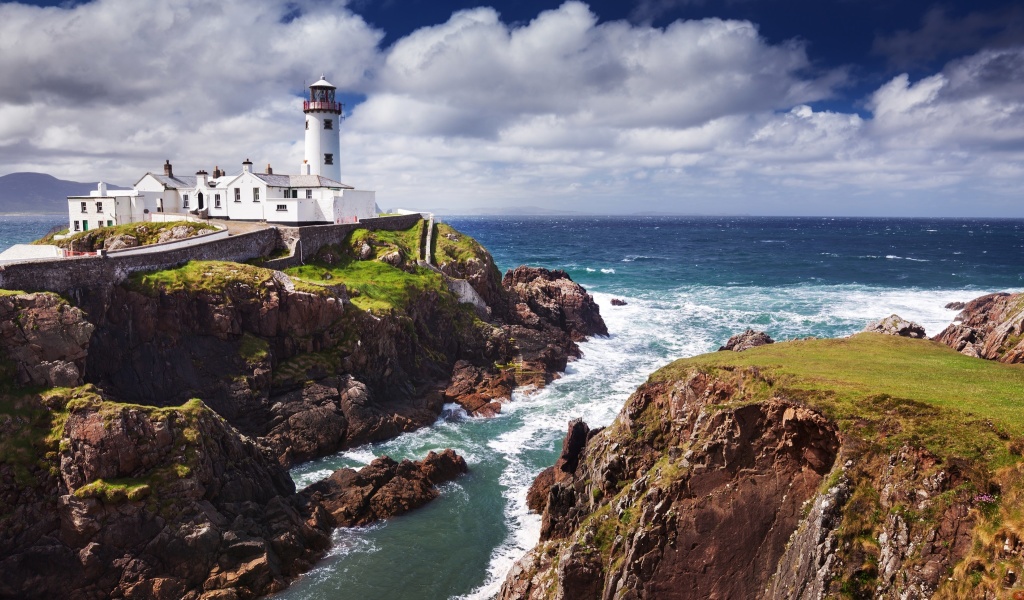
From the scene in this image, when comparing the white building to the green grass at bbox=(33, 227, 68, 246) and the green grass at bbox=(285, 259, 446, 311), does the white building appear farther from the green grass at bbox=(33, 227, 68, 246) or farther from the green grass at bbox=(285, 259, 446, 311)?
the green grass at bbox=(285, 259, 446, 311)

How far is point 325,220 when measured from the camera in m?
59.5

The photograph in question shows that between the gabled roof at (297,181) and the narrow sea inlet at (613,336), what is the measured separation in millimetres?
28992

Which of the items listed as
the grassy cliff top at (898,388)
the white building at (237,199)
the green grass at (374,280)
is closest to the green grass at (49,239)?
the white building at (237,199)

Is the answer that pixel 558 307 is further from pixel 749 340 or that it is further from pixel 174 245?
pixel 174 245

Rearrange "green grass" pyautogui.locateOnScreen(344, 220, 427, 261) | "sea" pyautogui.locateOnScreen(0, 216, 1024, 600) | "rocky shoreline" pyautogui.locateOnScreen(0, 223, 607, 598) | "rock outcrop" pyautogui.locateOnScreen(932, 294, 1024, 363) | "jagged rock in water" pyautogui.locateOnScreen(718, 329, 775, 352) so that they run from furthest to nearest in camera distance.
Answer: "green grass" pyautogui.locateOnScreen(344, 220, 427, 261) → "jagged rock in water" pyautogui.locateOnScreen(718, 329, 775, 352) → "sea" pyautogui.locateOnScreen(0, 216, 1024, 600) → "rock outcrop" pyautogui.locateOnScreen(932, 294, 1024, 363) → "rocky shoreline" pyautogui.locateOnScreen(0, 223, 607, 598)

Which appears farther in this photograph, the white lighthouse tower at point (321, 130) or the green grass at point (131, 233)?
the white lighthouse tower at point (321, 130)

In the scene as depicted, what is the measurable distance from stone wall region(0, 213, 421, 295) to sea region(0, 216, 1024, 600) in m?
14.9

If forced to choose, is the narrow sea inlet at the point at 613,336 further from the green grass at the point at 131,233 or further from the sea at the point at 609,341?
the green grass at the point at 131,233

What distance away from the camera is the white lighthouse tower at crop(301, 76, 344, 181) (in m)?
65.9

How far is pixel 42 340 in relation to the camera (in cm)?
2789

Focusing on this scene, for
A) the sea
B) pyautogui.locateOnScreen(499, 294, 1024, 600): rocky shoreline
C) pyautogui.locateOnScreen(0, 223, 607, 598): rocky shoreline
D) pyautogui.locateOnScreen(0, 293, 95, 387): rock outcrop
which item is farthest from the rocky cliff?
pyautogui.locateOnScreen(0, 293, 95, 387): rock outcrop

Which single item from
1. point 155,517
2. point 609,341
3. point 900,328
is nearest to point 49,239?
point 155,517

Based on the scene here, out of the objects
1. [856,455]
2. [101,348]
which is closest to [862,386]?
[856,455]

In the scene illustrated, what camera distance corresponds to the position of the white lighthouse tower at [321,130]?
65.9 meters
